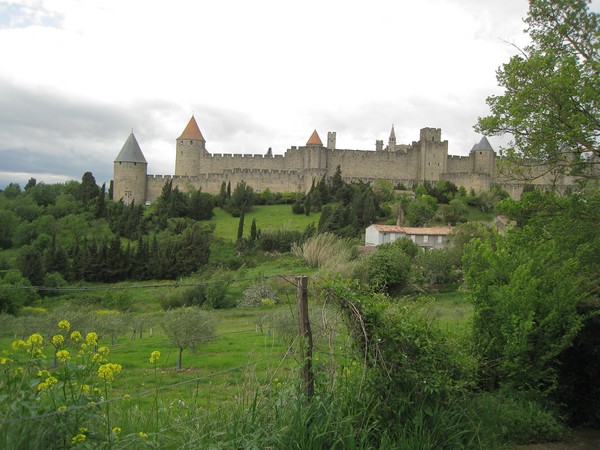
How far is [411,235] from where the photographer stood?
34594mm

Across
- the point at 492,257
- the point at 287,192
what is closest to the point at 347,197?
the point at 287,192

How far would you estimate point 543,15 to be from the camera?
727 cm

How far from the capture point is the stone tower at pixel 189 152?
55.1 metres

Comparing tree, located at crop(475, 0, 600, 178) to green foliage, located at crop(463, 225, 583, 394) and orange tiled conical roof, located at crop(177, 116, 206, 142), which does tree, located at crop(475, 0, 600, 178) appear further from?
orange tiled conical roof, located at crop(177, 116, 206, 142)

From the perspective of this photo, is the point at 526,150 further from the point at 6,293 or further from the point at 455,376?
the point at 6,293

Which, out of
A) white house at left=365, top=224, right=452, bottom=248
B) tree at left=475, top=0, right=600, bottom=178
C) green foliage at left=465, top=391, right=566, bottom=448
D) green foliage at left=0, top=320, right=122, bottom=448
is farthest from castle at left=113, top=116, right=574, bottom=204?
green foliage at left=0, top=320, right=122, bottom=448

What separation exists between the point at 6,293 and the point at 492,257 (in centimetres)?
1794

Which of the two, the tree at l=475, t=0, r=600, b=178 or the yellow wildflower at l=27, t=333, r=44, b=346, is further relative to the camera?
the tree at l=475, t=0, r=600, b=178

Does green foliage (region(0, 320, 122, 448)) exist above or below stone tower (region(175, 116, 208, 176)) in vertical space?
below

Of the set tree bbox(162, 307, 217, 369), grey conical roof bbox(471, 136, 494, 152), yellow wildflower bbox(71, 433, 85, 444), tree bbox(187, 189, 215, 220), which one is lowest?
tree bbox(162, 307, 217, 369)

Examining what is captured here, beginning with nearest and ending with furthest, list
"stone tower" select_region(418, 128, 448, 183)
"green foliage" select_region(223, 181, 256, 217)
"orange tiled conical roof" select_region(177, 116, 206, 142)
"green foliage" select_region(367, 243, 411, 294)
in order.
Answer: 1. "green foliage" select_region(367, 243, 411, 294)
2. "green foliage" select_region(223, 181, 256, 217)
3. "stone tower" select_region(418, 128, 448, 183)
4. "orange tiled conical roof" select_region(177, 116, 206, 142)

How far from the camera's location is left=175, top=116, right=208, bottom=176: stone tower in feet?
181

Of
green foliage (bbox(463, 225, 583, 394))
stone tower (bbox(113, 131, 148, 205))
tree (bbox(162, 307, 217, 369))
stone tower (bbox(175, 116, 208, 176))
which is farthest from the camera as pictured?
stone tower (bbox(175, 116, 208, 176))

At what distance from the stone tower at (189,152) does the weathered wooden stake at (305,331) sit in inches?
2053
